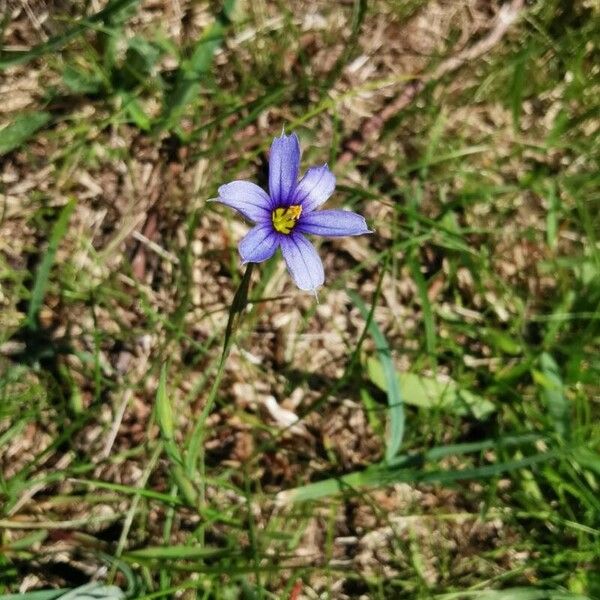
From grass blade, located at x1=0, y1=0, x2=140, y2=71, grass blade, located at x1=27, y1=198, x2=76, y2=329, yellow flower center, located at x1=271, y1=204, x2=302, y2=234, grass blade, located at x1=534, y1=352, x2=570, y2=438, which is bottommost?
grass blade, located at x1=534, y1=352, x2=570, y2=438

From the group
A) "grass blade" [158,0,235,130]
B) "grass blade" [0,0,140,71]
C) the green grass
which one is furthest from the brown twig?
"grass blade" [0,0,140,71]

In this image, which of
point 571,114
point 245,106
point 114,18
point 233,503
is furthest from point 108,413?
point 571,114

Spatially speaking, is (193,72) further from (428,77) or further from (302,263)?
(302,263)

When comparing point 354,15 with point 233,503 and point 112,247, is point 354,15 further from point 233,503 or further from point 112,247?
point 233,503

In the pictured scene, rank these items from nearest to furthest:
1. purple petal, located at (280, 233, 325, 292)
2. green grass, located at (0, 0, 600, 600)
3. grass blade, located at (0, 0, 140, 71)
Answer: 1. purple petal, located at (280, 233, 325, 292)
2. grass blade, located at (0, 0, 140, 71)
3. green grass, located at (0, 0, 600, 600)

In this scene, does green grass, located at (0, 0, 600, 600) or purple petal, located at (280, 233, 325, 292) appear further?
green grass, located at (0, 0, 600, 600)

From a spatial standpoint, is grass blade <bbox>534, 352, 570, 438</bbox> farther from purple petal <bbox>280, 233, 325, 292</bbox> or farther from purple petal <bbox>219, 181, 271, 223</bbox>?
purple petal <bbox>219, 181, 271, 223</bbox>

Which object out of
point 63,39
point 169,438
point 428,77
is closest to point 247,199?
point 169,438

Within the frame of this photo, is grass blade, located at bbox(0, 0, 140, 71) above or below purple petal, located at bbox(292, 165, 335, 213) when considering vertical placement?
above
